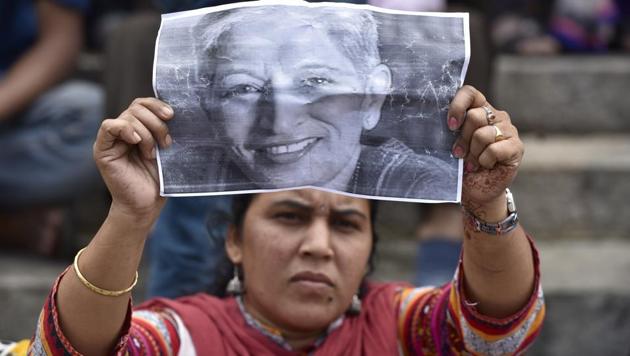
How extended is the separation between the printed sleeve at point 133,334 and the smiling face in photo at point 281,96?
36 cm

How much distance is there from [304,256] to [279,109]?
40 centimetres

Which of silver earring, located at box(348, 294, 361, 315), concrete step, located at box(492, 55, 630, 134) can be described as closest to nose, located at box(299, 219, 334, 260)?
silver earring, located at box(348, 294, 361, 315)

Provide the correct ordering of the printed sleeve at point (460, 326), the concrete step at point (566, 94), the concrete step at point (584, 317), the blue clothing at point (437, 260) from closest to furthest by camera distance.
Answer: the printed sleeve at point (460, 326) < the blue clothing at point (437, 260) < the concrete step at point (584, 317) < the concrete step at point (566, 94)

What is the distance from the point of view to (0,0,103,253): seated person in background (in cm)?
399

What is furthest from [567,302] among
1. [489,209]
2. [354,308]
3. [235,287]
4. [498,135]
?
[498,135]

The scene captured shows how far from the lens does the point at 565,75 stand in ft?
15.5

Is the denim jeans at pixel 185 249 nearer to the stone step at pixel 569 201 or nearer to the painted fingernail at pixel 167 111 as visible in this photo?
the painted fingernail at pixel 167 111

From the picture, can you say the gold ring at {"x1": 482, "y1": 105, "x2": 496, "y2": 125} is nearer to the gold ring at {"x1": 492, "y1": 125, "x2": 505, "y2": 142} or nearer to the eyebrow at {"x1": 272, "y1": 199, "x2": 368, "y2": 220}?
the gold ring at {"x1": 492, "y1": 125, "x2": 505, "y2": 142}

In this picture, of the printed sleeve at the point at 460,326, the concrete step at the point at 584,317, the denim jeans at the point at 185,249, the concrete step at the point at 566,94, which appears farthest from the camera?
the concrete step at the point at 566,94

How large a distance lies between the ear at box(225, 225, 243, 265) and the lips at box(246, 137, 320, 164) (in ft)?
1.61

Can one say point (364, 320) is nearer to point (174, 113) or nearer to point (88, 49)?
point (174, 113)

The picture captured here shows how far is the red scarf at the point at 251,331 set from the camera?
226cm

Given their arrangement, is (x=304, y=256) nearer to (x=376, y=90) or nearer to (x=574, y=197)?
(x=376, y=90)

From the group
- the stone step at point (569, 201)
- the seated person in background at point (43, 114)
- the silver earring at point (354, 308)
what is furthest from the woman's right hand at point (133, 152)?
the stone step at point (569, 201)
